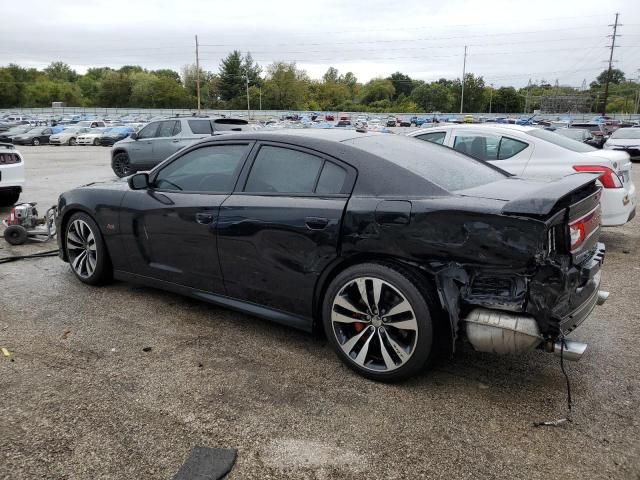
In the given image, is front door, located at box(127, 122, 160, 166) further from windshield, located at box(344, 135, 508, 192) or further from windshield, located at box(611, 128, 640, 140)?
windshield, located at box(611, 128, 640, 140)

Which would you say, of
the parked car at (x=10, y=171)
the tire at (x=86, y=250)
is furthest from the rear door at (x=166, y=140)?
the tire at (x=86, y=250)

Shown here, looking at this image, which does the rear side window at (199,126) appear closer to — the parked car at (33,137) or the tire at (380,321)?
the tire at (380,321)

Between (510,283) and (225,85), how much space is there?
111614 mm

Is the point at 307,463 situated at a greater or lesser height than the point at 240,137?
lesser

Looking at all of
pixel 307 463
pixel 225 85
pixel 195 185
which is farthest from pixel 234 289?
pixel 225 85

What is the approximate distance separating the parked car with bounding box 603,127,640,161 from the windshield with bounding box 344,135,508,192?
1807 centimetres

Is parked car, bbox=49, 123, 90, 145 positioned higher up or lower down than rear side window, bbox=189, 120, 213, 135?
lower down

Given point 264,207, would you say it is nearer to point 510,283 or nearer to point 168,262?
point 168,262

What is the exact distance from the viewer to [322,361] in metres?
3.60

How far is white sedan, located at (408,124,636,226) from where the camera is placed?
6.36 m

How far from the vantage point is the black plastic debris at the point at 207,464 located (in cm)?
245

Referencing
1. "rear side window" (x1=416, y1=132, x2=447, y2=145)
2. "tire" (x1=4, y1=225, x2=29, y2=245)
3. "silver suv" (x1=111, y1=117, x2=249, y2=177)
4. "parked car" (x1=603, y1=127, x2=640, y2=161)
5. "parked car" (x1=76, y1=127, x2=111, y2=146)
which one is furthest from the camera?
"parked car" (x1=76, y1=127, x2=111, y2=146)

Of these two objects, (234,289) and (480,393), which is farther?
(234,289)

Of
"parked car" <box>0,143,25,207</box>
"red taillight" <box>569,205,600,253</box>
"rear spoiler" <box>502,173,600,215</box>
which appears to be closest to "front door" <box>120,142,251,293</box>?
"rear spoiler" <box>502,173,600,215</box>
